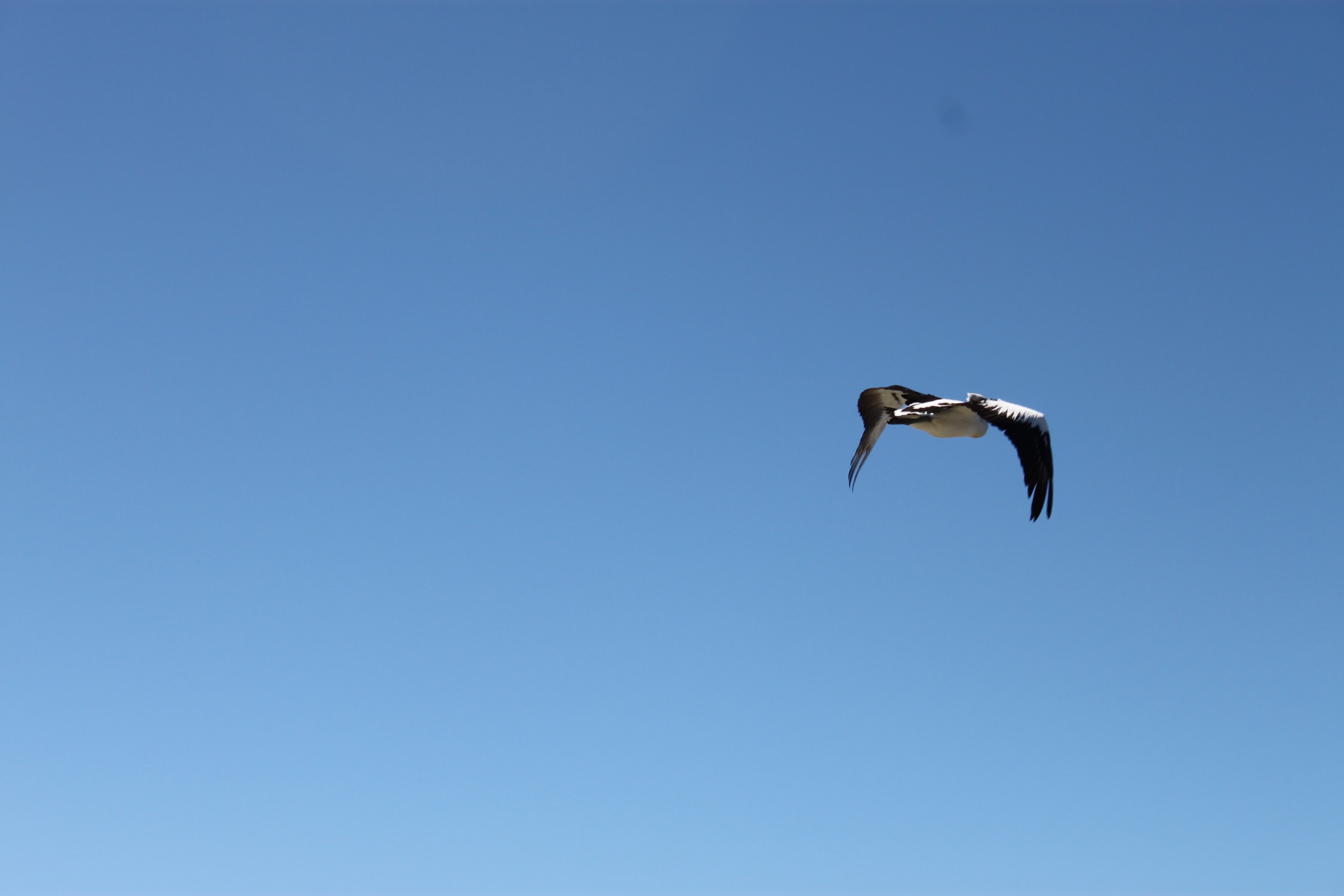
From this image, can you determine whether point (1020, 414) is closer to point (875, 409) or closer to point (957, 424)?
point (957, 424)

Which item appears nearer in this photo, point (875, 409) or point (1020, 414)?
point (1020, 414)

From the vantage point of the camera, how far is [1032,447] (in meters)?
37.5

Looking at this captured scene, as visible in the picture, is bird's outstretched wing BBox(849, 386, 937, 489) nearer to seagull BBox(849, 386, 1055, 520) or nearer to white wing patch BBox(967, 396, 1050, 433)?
seagull BBox(849, 386, 1055, 520)

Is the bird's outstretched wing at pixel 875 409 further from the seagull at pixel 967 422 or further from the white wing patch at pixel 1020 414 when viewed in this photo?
the white wing patch at pixel 1020 414

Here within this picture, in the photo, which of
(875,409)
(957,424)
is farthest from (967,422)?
(875,409)

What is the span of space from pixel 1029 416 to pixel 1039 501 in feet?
8.74

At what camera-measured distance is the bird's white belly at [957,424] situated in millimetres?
41031

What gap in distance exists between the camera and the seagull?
122 ft

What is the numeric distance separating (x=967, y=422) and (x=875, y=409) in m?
5.46

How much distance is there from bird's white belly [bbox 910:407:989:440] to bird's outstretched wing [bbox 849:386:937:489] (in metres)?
2.02

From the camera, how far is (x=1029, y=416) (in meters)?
37.9

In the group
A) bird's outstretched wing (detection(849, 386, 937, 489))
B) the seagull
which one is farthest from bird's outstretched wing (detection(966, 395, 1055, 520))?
bird's outstretched wing (detection(849, 386, 937, 489))

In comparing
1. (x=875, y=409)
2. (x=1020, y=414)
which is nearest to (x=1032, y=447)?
(x=1020, y=414)

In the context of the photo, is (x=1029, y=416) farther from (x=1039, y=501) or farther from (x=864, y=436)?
(x=864, y=436)
